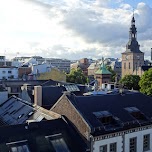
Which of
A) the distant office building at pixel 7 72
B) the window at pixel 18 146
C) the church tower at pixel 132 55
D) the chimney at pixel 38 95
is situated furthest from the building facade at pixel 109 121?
the church tower at pixel 132 55

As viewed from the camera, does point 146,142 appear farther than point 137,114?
No

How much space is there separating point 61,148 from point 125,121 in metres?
8.12

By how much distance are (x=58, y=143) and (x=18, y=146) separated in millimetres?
3848

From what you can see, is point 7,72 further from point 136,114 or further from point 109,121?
point 109,121

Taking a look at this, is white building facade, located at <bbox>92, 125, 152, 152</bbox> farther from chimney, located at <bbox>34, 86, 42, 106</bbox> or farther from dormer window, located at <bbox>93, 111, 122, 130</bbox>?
chimney, located at <bbox>34, 86, 42, 106</bbox>

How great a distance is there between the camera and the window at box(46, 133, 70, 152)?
85.2 ft

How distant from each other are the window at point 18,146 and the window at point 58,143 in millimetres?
2468

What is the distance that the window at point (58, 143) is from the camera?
2598 centimetres

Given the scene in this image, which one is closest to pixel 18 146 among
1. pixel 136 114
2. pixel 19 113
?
pixel 19 113

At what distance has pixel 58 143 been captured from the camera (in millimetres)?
26391

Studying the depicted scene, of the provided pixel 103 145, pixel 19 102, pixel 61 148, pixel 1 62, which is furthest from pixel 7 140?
pixel 1 62

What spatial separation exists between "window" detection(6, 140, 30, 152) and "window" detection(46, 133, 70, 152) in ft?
8.10

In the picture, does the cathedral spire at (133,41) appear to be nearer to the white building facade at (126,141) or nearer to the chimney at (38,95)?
the chimney at (38,95)

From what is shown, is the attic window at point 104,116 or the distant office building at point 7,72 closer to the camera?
the attic window at point 104,116
